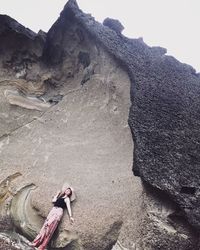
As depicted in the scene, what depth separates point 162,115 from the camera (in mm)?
7945

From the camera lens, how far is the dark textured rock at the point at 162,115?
258 inches

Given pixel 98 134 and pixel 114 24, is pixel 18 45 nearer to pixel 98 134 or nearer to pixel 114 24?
pixel 114 24

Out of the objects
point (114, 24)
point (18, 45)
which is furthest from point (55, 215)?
point (114, 24)

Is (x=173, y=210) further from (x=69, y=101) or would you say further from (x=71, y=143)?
(x=69, y=101)

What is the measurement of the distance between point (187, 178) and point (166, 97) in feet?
7.54

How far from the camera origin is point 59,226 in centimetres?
722

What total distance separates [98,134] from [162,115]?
1349 millimetres

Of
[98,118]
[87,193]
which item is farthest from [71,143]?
[87,193]

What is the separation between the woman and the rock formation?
14 cm

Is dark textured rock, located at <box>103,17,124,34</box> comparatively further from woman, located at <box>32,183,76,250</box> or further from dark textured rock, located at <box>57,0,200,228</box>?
woman, located at <box>32,183,76,250</box>

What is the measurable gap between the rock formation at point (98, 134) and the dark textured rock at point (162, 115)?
2cm

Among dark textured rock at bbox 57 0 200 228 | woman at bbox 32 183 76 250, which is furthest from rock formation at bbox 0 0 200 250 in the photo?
woman at bbox 32 183 76 250

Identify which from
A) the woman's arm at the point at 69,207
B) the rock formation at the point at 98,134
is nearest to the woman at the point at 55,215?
the woman's arm at the point at 69,207

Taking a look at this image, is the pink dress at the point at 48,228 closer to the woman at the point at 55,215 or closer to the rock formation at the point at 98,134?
the woman at the point at 55,215
